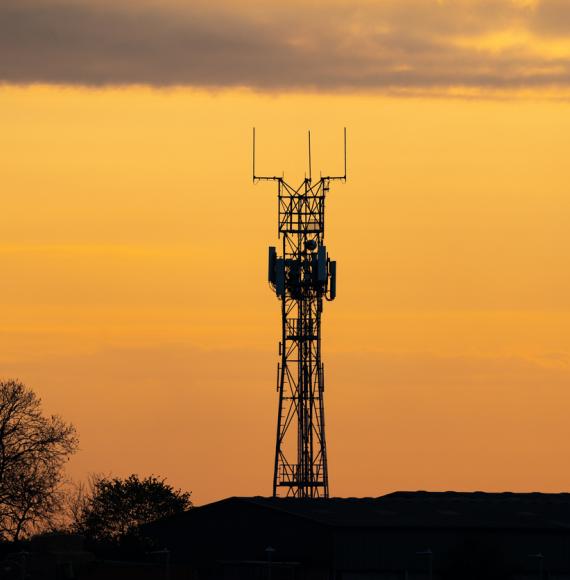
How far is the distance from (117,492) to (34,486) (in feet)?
58.7

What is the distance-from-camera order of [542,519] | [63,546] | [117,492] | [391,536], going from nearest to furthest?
[391,536] < [542,519] < [63,546] < [117,492]

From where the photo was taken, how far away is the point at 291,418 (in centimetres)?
12444

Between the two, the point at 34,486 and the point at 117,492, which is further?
the point at 117,492

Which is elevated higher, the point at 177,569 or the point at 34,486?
the point at 34,486

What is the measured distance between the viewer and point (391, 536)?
107500 mm

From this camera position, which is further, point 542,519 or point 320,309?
point 320,309

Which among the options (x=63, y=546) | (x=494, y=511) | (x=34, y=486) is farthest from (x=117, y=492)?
(x=494, y=511)

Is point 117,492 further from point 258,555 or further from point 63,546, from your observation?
point 258,555

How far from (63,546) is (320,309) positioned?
22.7 metres

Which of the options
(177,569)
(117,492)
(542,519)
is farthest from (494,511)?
(117,492)

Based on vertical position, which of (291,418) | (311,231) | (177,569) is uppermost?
(311,231)

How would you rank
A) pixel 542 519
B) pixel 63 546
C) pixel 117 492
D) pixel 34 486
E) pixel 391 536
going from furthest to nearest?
pixel 117 492, pixel 34 486, pixel 63 546, pixel 542 519, pixel 391 536

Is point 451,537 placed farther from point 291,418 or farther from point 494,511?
point 291,418

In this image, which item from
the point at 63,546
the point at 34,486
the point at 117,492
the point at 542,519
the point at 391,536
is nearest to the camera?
the point at 391,536
